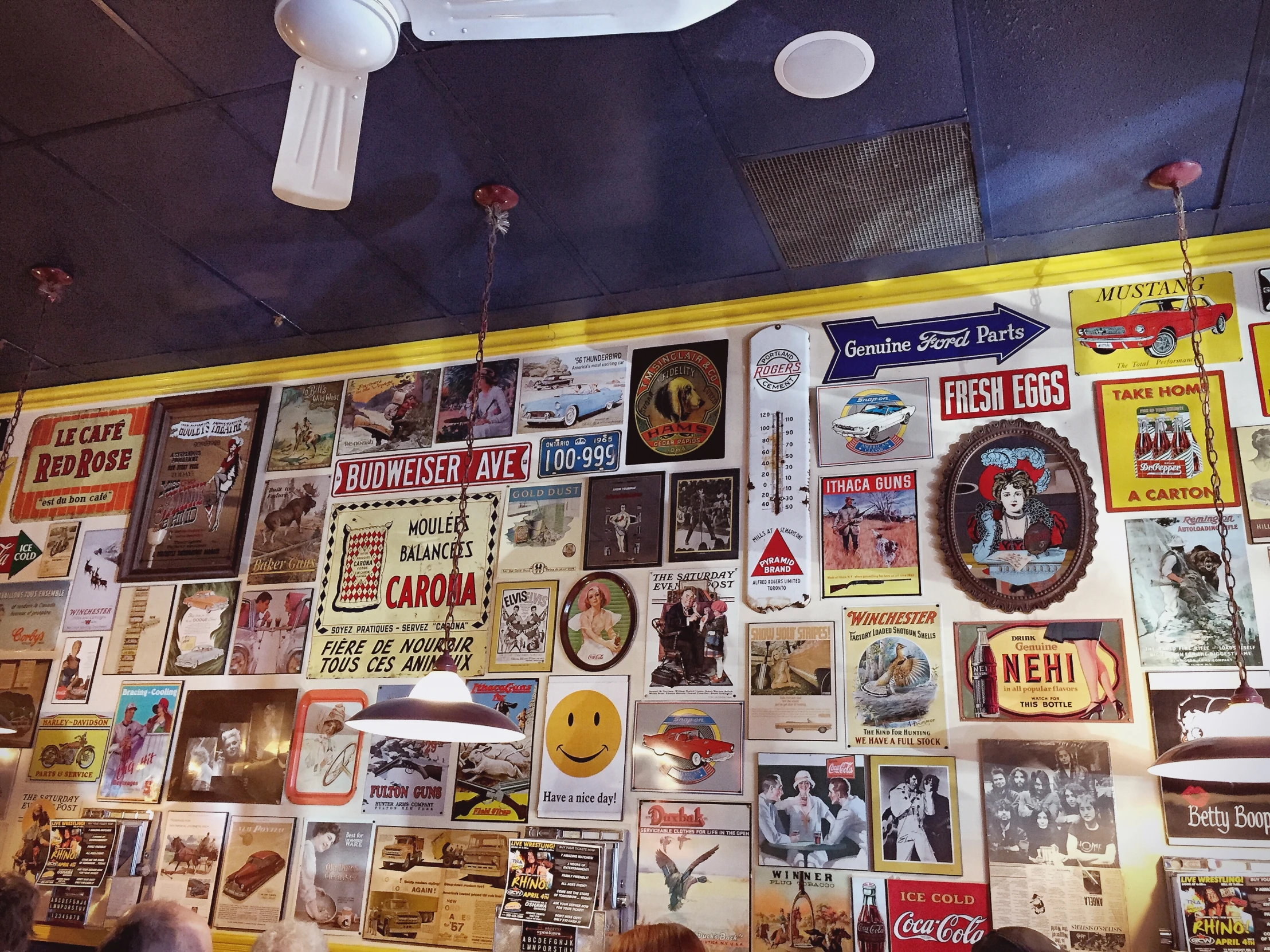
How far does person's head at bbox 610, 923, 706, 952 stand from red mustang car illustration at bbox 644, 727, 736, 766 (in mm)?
911

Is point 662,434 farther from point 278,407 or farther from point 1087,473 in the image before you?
point 278,407

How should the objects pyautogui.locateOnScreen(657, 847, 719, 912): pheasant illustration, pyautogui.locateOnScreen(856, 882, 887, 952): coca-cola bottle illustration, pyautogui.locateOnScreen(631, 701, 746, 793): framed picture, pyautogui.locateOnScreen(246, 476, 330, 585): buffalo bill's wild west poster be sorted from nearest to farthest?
1. pyautogui.locateOnScreen(856, 882, 887, 952): coca-cola bottle illustration
2. pyautogui.locateOnScreen(657, 847, 719, 912): pheasant illustration
3. pyautogui.locateOnScreen(631, 701, 746, 793): framed picture
4. pyautogui.locateOnScreen(246, 476, 330, 585): buffalo bill's wild west poster

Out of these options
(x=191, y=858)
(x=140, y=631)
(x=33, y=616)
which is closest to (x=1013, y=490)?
(x=191, y=858)

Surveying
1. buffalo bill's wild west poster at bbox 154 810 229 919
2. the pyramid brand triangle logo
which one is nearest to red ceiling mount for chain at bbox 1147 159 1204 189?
the pyramid brand triangle logo

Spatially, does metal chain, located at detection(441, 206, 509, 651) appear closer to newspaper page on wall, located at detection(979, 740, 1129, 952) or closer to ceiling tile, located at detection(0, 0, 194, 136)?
ceiling tile, located at detection(0, 0, 194, 136)

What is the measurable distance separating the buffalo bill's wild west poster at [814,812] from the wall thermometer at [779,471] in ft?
1.94

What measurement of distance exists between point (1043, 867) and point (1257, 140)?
95.2 inches

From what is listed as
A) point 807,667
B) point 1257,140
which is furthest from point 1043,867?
point 1257,140

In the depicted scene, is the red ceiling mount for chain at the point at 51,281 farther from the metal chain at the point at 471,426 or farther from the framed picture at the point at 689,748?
the framed picture at the point at 689,748

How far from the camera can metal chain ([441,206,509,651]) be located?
12.0 feet

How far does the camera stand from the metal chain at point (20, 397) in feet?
15.4

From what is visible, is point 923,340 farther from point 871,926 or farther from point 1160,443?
point 871,926

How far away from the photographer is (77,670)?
480cm

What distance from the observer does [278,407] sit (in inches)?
194
